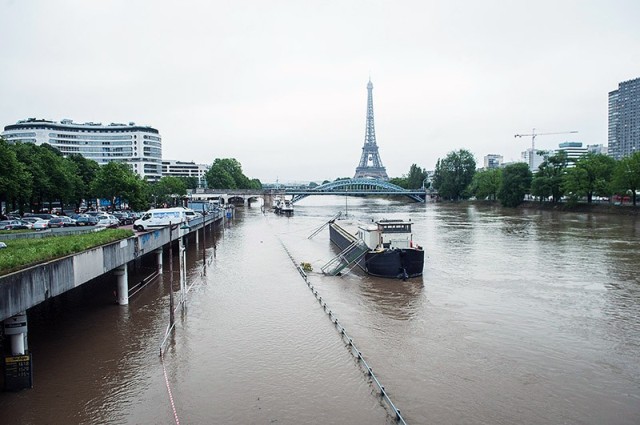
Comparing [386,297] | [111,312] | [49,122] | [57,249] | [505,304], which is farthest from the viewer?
[49,122]

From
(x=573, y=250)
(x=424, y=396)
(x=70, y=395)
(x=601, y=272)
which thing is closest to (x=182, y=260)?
(x=70, y=395)

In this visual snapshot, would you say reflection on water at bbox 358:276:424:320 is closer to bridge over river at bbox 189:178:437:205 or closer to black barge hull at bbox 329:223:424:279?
black barge hull at bbox 329:223:424:279

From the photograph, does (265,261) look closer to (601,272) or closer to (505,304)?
(505,304)

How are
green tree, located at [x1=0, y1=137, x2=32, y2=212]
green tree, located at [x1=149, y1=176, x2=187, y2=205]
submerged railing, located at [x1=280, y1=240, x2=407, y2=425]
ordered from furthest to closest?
green tree, located at [x1=149, y1=176, x2=187, y2=205] < green tree, located at [x1=0, y1=137, x2=32, y2=212] < submerged railing, located at [x1=280, y1=240, x2=407, y2=425]

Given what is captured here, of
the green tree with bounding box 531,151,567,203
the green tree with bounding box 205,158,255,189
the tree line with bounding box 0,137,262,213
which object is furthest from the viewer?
the green tree with bounding box 205,158,255,189

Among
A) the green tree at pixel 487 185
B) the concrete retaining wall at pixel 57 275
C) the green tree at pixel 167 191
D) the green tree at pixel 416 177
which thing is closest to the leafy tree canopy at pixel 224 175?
the green tree at pixel 167 191

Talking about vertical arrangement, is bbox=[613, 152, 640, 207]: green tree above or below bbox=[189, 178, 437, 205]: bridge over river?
above

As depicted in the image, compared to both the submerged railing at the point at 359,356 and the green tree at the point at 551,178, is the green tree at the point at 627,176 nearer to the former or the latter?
the green tree at the point at 551,178

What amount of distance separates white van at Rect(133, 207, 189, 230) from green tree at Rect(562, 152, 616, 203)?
6328cm

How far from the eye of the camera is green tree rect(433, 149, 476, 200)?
422ft

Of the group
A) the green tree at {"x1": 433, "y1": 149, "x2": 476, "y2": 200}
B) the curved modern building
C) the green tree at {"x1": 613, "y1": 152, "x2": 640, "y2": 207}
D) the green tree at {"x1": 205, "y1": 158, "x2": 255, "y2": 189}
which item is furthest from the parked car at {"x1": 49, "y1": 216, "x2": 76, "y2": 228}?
the curved modern building

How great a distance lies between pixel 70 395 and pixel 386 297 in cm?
1576

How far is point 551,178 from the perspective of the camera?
8469cm

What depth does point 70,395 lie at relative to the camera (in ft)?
45.5
